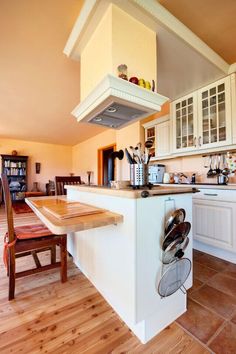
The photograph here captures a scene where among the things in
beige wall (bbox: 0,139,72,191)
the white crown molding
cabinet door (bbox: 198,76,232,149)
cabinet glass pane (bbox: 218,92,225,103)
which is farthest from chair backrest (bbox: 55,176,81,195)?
beige wall (bbox: 0,139,72,191)

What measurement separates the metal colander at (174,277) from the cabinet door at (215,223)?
101cm

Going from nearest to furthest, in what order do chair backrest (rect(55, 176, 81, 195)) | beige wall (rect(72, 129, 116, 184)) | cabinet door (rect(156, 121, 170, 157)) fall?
1. chair backrest (rect(55, 176, 81, 195))
2. cabinet door (rect(156, 121, 170, 157))
3. beige wall (rect(72, 129, 116, 184))

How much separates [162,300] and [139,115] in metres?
1.54

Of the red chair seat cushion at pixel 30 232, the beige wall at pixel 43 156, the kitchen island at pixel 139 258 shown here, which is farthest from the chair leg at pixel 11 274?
the beige wall at pixel 43 156

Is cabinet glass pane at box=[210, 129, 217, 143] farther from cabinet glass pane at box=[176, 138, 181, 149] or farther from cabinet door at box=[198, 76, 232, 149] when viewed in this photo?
cabinet glass pane at box=[176, 138, 181, 149]

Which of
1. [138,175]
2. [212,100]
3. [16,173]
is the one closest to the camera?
[138,175]

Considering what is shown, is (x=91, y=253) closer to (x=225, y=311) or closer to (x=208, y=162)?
(x=225, y=311)

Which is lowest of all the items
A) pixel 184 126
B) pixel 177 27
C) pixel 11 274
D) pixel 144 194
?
pixel 11 274

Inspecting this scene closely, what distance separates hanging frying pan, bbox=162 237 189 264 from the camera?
42.9 inches

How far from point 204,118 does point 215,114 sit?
0.15 metres

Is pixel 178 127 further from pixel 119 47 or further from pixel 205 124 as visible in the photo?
A: pixel 119 47

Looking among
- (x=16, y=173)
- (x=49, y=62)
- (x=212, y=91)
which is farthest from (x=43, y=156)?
(x=212, y=91)

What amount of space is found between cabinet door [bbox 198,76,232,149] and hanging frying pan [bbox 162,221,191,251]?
1554 mm

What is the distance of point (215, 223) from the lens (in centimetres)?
207
